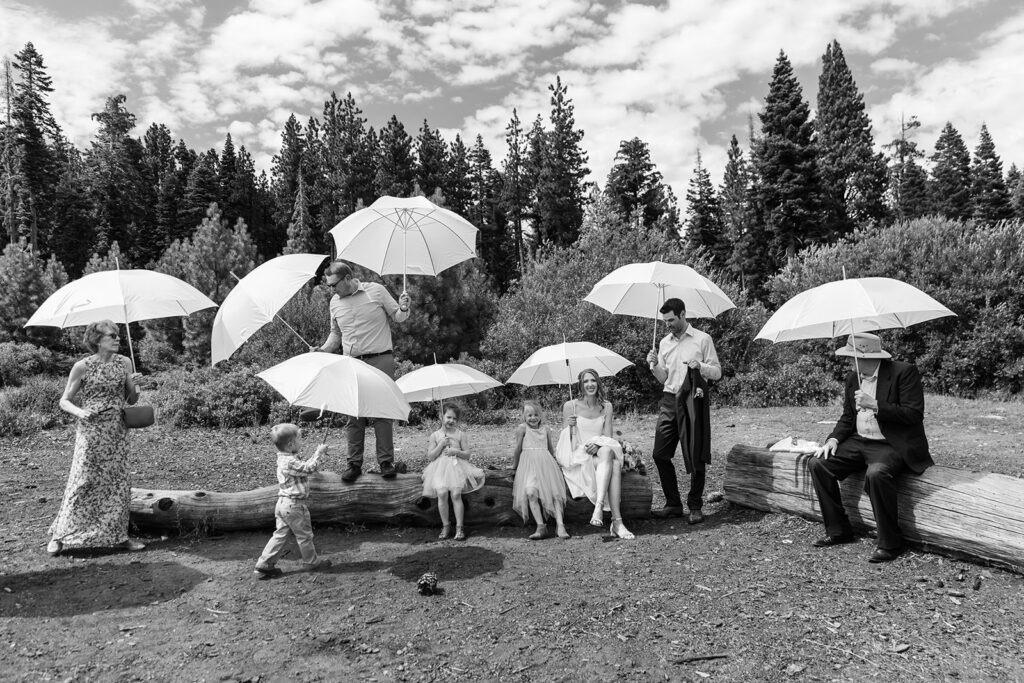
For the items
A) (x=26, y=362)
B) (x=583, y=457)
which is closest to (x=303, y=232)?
(x=26, y=362)

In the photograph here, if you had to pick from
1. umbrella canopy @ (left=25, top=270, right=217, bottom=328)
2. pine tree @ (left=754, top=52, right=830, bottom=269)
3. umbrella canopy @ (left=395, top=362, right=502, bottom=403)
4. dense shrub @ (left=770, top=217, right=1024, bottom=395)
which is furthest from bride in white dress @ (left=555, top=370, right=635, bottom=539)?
pine tree @ (left=754, top=52, right=830, bottom=269)

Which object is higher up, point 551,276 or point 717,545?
point 551,276

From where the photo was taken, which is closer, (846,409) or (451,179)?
(846,409)

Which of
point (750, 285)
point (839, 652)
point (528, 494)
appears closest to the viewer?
point (839, 652)

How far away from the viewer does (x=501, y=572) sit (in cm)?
479

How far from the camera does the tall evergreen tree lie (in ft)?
165

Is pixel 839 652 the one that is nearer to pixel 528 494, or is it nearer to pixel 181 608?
pixel 528 494

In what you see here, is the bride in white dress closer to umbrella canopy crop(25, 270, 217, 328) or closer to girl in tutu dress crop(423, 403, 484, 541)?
girl in tutu dress crop(423, 403, 484, 541)

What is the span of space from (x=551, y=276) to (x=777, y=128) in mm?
28438

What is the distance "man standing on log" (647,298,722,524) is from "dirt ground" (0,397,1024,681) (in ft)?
1.83

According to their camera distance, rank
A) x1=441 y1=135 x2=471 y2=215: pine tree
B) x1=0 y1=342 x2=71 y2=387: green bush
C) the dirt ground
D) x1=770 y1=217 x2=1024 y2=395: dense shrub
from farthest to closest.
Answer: x1=441 y1=135 x2=471 y2=215: pine tree < x1=0 y1=342 x2=71 y2=387: green bush < x1=770 y1=217 x2=1024 y2=395: dense shrub < the dirt ground

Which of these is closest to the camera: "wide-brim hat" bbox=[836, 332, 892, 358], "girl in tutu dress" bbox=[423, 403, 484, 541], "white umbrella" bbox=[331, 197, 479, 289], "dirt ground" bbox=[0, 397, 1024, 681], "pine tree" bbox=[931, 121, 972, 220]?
"dirt ground" bbox=[0, 397, 1024, 681]

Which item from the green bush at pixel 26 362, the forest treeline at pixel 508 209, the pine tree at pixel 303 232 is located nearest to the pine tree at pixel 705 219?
the forest treeline at pixel 508 209

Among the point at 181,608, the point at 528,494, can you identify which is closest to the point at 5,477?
the point at 181,608
